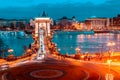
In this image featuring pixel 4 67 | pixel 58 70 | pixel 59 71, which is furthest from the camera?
pixel 4 67

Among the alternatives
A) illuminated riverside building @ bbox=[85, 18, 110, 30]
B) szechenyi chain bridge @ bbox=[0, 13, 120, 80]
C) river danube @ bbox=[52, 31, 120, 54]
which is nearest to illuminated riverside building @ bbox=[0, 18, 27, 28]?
illuminated riverside building @ bbox=[85, 18, 110, 30]

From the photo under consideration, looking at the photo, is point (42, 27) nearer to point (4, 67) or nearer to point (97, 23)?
point (4, 67)

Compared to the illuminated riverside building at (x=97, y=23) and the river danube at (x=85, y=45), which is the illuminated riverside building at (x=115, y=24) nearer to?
Result: the illuminated riverside building at (x=97, y=23)

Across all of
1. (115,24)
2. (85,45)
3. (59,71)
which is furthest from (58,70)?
(115,24)

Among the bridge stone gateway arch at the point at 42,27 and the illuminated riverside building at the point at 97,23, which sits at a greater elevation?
the illuminated riverside building at the point at 97,23

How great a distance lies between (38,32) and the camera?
3550cm

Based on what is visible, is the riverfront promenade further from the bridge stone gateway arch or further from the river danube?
the bridge stone gateway arch

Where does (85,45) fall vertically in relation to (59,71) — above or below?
above

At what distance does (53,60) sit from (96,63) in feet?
11.9

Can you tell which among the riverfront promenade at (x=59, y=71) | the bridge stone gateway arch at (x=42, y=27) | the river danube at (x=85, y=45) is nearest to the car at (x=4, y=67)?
the riverfront promenade at (x=59, y=71)

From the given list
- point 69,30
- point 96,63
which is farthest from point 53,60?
point 69,30

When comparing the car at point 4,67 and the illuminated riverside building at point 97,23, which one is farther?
the illuminated riverside building at point 97,23

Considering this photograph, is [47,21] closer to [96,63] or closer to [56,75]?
[96,63]

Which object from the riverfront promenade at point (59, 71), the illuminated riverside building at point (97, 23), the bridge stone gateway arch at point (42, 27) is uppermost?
the illuminated riverside building at point (97, 23)
